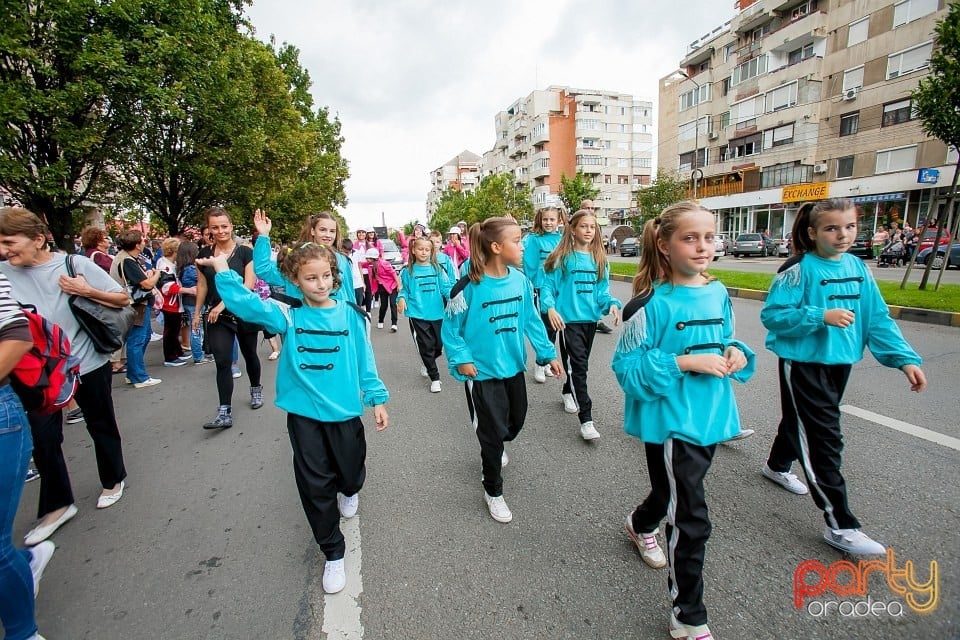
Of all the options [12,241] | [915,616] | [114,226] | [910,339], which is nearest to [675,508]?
[915,616]

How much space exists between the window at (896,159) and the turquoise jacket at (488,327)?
3372 centimetres

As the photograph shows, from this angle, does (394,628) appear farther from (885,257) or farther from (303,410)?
(885,257)

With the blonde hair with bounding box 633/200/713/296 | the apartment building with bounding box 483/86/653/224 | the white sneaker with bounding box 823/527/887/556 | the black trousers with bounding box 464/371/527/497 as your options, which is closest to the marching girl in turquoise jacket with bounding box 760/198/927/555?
the white sneaker with bounding box 823/527/887/556

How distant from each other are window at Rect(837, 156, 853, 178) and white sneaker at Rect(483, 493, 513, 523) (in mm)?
36429

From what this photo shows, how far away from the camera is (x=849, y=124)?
1158 inches

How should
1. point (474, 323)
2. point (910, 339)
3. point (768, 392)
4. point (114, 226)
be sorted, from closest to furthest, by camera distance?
point (474, 323) < point (768, 392) < point (910, 339) < point (114, 226)

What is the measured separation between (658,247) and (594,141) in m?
69.3

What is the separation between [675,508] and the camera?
2.00m

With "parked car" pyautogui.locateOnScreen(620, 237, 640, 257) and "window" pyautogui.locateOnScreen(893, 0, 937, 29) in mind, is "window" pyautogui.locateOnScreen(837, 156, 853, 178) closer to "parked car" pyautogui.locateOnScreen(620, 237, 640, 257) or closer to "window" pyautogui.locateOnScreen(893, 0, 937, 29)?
"window" pyautogui.locateOnScreen(893, 0, 937, 29)

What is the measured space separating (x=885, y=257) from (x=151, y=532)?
80.1 feet

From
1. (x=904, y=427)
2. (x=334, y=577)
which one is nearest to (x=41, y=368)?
(x=334, y=577)

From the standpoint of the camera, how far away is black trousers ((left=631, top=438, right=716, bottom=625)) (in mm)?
1936

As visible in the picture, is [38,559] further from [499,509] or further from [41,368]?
[499,509]

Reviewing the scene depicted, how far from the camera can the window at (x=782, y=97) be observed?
105 ft
